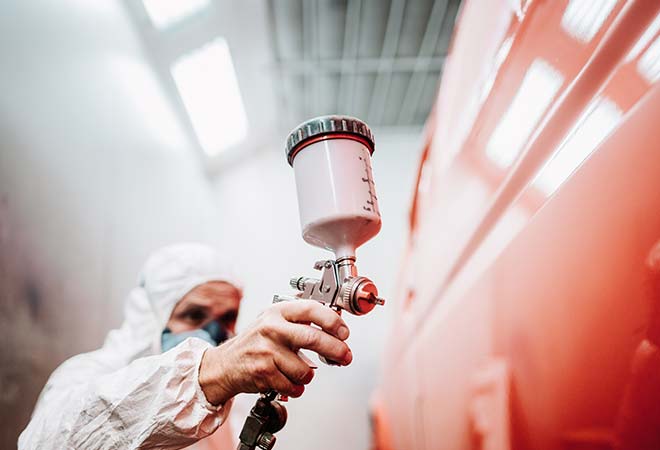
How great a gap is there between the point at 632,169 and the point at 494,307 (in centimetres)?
35

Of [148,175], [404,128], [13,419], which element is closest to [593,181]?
[13,419]

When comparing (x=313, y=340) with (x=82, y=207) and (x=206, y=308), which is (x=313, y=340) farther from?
(x=82, y=207)

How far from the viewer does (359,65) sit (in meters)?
3.50

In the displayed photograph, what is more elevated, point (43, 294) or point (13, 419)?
point (43, 294)

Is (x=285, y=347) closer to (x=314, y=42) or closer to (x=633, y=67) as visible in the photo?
(x=633, y=67)

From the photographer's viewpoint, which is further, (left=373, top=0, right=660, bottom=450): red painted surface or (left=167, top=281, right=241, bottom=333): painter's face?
(left=167, top=281, right=241, bottom=333): painter's face

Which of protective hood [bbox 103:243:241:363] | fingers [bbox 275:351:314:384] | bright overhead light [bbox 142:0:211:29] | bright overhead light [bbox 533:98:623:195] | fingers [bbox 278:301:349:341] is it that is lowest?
fingers [bbox 275:351:314:384]

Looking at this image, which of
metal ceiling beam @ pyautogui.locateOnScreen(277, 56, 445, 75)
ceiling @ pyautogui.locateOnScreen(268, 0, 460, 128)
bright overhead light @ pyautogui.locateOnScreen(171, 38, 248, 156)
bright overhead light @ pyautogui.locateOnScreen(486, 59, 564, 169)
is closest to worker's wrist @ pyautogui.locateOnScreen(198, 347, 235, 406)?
bright overhead light @ pyautogui.locateOnScreen(486, 59, 564, 169)

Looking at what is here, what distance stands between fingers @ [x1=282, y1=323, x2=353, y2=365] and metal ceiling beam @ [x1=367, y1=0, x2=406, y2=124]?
2866 mm

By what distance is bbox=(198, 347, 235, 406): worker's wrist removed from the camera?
23.6 inches

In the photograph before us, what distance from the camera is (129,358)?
1.23 meters

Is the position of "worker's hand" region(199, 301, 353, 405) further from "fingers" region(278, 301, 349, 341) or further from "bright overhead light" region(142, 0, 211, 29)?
"bright overhead light" region(142, 0, 211, 29)

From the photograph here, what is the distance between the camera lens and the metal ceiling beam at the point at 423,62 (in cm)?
302

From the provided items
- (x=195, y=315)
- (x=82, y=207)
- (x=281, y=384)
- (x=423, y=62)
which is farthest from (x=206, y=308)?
(x=423, y=62)
